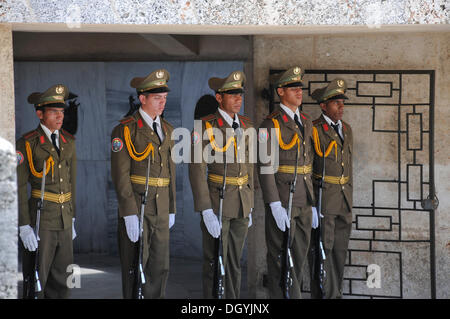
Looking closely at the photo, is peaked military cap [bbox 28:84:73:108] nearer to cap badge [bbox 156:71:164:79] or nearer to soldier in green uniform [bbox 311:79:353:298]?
cap badge [bbox 156:71:164:79]

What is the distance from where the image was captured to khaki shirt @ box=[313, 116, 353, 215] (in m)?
6.87

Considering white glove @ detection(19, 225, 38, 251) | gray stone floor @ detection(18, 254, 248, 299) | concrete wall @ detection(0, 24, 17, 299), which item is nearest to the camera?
concrete wall @ detection(0, 24, 17, 299)

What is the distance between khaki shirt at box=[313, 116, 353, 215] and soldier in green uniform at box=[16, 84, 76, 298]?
82.0 inches

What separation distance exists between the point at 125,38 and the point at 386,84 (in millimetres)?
3514

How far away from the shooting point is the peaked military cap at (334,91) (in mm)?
6820

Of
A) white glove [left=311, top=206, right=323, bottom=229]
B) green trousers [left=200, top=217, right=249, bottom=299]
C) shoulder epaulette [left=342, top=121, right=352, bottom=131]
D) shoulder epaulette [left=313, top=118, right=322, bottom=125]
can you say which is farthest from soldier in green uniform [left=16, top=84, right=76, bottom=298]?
shoulder epaulette [left=342, top=121, right=352, bottom=131]

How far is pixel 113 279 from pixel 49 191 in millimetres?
2500

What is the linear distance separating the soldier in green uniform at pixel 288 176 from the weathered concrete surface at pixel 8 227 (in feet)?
7.08

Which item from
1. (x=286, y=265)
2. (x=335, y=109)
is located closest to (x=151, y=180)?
(x=286, y=265)

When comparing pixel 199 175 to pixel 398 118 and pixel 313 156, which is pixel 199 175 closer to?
pixel 313 156

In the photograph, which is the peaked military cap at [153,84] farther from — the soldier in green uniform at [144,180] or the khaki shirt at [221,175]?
the khaki shirt at [221,175]

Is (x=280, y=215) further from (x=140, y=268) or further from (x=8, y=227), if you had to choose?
(x=8, y=227)

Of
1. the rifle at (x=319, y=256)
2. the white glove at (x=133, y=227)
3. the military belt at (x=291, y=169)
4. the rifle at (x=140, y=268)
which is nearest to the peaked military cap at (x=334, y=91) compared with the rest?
the rifle at (x=319, y=256)

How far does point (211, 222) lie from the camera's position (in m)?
6.28
